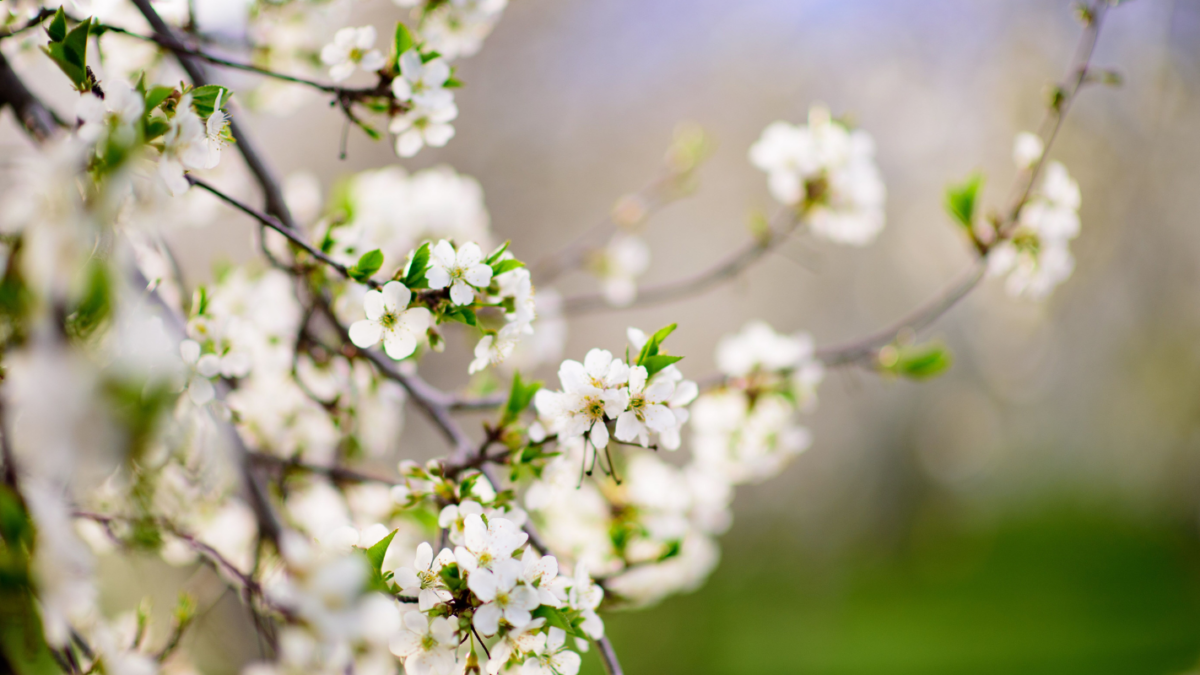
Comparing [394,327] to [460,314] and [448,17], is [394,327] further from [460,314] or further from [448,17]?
[448,17]

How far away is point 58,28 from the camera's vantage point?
0.44 meters

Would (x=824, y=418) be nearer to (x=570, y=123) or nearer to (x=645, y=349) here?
(x=570, y=123)

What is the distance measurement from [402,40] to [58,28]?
0.78 ft

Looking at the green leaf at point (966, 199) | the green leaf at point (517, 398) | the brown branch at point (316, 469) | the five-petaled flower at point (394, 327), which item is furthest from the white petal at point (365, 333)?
the green leaf at point (966, 199)

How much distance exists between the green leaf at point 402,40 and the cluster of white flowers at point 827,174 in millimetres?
480

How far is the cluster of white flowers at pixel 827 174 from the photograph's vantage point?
0.85 meters

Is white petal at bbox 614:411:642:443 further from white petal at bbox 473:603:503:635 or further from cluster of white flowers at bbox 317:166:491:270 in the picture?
cluster of white flowers at bbox 317:166:491:270

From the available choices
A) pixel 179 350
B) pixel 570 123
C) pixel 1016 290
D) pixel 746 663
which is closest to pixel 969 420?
pixel 746 663

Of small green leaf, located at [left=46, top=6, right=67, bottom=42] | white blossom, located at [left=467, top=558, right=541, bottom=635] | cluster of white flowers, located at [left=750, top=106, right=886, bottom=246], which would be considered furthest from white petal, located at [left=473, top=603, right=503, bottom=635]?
cluster of white flowers, located at [left=750, top=106, right=886, bottom=246]

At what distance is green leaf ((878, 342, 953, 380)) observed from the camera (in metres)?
0.78

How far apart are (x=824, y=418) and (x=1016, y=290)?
2.49 meters

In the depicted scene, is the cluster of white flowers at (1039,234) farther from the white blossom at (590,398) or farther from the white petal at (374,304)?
the white petal at (374,304)

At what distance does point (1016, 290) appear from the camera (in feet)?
2.52

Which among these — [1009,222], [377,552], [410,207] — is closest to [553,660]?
[377,552]
